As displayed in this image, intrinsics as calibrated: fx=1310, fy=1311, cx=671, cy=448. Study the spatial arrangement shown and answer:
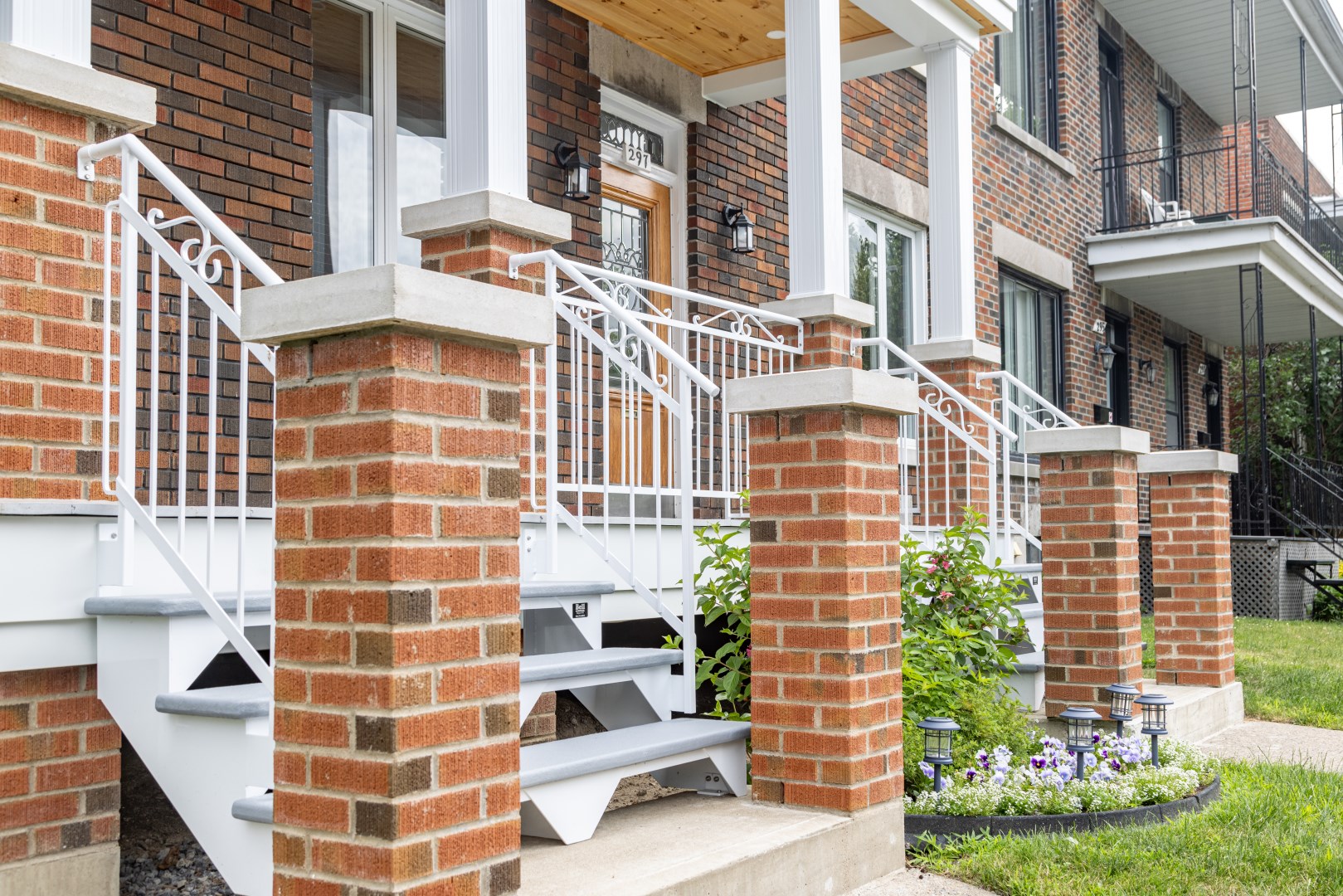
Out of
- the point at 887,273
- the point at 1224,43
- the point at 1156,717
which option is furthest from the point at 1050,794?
the point at 1224,43

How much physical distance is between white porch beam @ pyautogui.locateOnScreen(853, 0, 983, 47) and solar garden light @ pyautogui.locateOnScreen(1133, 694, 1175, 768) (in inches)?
168

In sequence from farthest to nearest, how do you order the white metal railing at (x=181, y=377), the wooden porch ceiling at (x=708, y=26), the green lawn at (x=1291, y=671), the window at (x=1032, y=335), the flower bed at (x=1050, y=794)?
the window at (x=1032, y=335) → the wooden porch ceiling at (x=708, y=26) → the green lawn at (x=1291, y=671) → the flower bed at (x=1050, y=794) → the white metal railing at (x=181, y=377)

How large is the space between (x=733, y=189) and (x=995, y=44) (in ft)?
15.3

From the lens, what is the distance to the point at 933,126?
8.41 metres

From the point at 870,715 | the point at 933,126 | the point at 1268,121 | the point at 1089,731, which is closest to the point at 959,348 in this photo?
the point at 933,126

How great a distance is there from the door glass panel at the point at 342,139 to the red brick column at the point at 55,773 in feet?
10.1

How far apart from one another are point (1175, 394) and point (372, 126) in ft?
44.5

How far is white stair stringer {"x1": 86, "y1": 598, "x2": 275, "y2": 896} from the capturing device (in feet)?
9.91

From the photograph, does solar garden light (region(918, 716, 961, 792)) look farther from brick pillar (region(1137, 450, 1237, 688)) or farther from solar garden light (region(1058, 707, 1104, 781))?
brick pillar (region(1137, 450, 1237, 688))

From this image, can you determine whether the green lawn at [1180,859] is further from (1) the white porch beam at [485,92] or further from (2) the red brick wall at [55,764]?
(1) the white porch beam at [485,92]

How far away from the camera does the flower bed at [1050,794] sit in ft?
14.7

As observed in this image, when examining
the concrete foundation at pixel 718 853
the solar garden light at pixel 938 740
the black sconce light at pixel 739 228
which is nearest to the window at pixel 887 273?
the black sconce light at pixel 739 228

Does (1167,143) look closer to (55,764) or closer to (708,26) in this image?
(708,26)

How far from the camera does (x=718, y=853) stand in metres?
3.47
